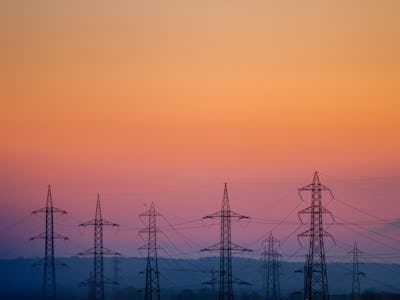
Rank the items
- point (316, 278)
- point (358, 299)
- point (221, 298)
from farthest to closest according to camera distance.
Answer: point (358, 299)
point (316, 278)
point (221, 298)

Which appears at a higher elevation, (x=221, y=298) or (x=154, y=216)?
(x=154, y=216)

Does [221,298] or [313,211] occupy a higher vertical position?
Answer: [313,211]

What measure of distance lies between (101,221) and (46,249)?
227 inches

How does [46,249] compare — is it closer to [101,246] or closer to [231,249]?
[101,246]

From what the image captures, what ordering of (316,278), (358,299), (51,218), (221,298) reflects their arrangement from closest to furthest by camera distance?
(221,298) → (316,278) → (51,218) → (358,299)

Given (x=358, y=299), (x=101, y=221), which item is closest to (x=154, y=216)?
(x=101, y=221)

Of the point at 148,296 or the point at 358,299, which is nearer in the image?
the point at 148,296

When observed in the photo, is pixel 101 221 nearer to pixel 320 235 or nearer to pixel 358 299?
pixel 320 235

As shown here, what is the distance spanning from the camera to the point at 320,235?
8288 cm

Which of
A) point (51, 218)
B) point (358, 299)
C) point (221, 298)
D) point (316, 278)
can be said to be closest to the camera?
point (221, 298)

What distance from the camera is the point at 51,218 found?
3745 inches

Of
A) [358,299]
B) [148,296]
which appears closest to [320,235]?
[148,296]

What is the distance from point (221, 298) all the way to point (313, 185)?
11845 mm

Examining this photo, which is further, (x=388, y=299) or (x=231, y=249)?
(x=388, y=299)
